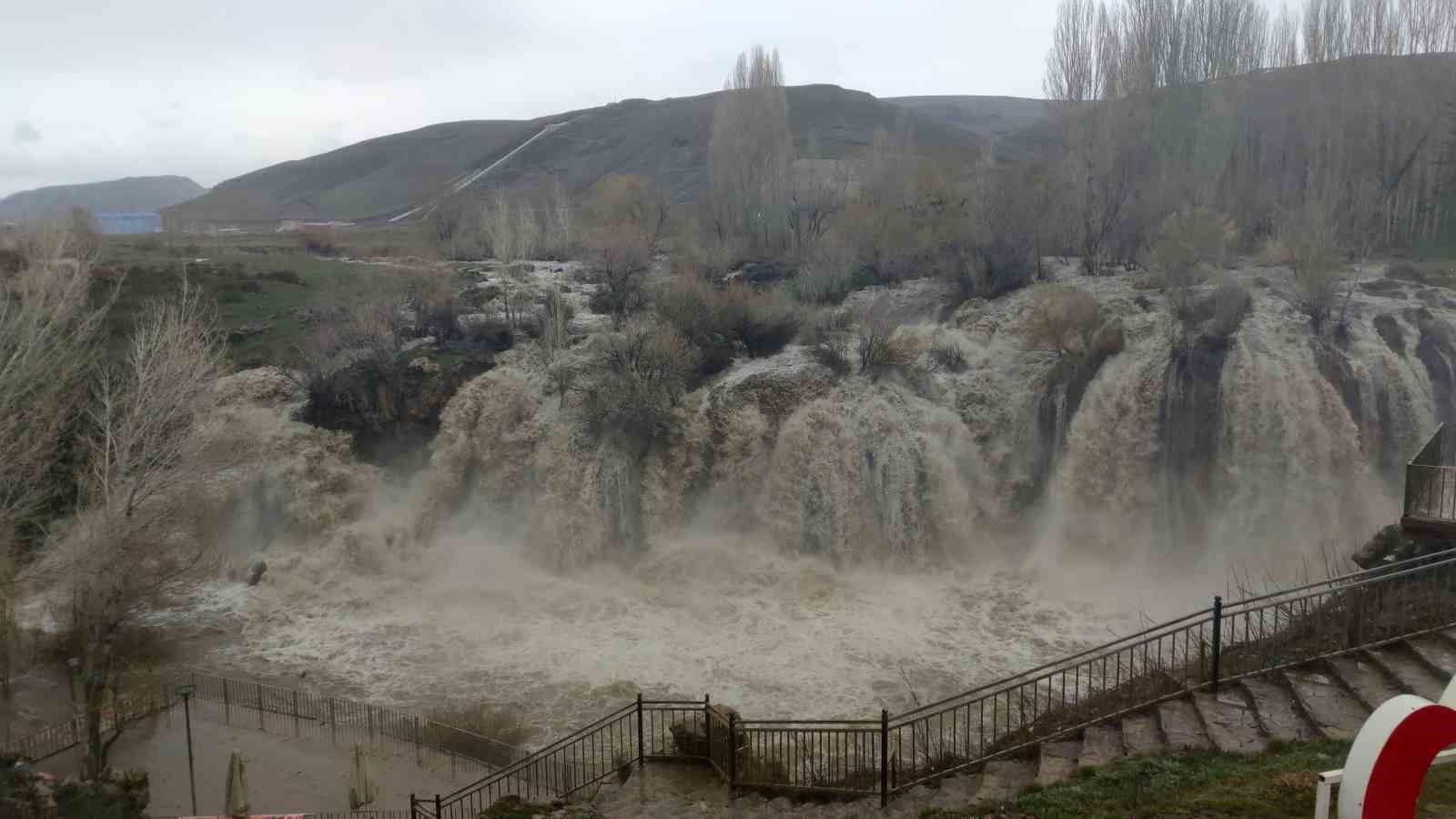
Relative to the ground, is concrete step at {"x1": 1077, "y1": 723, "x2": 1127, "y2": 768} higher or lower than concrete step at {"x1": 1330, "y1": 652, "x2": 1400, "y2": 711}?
lower

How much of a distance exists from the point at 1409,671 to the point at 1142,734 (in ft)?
→ 8.38

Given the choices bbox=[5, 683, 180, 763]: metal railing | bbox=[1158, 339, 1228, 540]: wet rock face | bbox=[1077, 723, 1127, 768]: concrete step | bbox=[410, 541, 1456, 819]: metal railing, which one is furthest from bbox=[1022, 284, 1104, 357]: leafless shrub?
bbox=[5, 683, 180, 763]: metal railing

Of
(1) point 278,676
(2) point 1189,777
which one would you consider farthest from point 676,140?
(2) point 1189,777

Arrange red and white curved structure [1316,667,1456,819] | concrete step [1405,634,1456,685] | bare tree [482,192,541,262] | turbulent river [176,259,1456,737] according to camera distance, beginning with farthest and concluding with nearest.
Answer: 1. bare tree [482,192,541,262]
2. turbulent river [176,259,1456,737]
3. concrete step [1405,634,1456,685]
4. red and white curved structure [1316,667,1456,819]

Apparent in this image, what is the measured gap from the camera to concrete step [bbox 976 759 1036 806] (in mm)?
8477

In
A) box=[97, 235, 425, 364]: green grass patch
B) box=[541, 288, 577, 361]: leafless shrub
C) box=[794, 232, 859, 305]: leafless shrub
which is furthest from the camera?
box=[794, 232, 859, 305]: leafless shrub

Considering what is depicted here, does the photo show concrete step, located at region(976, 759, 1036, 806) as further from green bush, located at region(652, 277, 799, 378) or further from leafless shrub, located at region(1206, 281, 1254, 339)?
green bush, located at region(652, 277, 799, 378)

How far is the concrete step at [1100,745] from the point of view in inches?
348

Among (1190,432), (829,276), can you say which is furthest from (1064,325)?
(829,276)

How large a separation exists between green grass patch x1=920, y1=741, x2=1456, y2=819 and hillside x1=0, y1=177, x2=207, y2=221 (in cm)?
9265

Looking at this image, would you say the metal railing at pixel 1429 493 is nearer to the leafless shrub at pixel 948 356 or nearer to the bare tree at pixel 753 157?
the leafless shrub at pixel 948 356

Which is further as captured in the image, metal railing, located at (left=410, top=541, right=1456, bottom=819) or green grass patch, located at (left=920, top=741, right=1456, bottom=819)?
metal railing, located at (left=410, top=541, right=1456, bottom=819)

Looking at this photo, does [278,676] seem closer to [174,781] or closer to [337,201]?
[174,781]

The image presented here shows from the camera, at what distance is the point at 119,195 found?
110 metres
